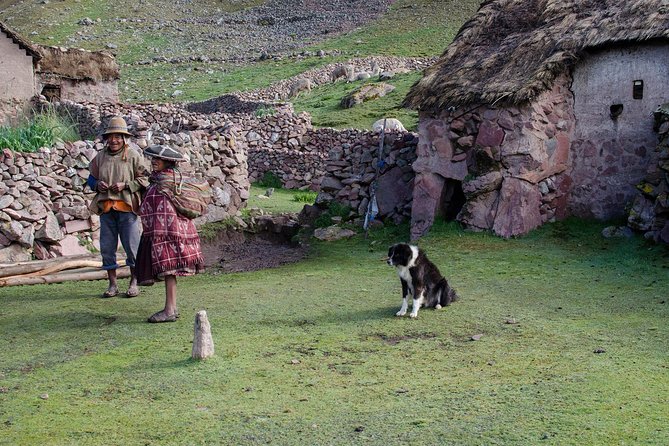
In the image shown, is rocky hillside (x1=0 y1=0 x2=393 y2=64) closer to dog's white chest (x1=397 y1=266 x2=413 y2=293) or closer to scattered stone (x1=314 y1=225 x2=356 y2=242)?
scattered stone (x1=314 y1=225 x2=356 y2=242)

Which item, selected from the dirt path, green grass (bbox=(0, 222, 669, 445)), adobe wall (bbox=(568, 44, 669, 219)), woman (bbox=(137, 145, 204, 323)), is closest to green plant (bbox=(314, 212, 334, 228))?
the dirt path

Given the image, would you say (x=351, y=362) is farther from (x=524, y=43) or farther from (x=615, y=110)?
(x=524, y=43)

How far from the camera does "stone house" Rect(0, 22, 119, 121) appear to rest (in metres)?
21.8

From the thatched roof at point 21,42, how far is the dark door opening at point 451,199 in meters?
13.1

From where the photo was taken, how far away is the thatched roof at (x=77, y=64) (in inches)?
936

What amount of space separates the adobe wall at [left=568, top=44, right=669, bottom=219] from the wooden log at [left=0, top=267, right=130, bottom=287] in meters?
6.69

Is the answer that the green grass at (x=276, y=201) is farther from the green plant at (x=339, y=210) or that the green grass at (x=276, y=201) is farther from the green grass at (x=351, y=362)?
Result: the green grass at (x=351, y=362)

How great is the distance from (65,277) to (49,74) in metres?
14.6

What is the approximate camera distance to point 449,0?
53250mm

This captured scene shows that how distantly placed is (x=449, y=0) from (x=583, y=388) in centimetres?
4961

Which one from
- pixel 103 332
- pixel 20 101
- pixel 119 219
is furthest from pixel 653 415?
pixel 20 101

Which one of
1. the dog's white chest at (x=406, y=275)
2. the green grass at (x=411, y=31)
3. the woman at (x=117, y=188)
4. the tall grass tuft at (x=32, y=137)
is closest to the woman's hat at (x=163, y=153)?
the woman at (x=117, y=188)

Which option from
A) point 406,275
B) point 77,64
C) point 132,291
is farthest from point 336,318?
point 77,64

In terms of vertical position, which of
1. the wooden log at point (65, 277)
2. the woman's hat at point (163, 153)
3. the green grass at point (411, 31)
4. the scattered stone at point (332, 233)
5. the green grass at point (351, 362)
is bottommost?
the green grass at point (351, 362)
